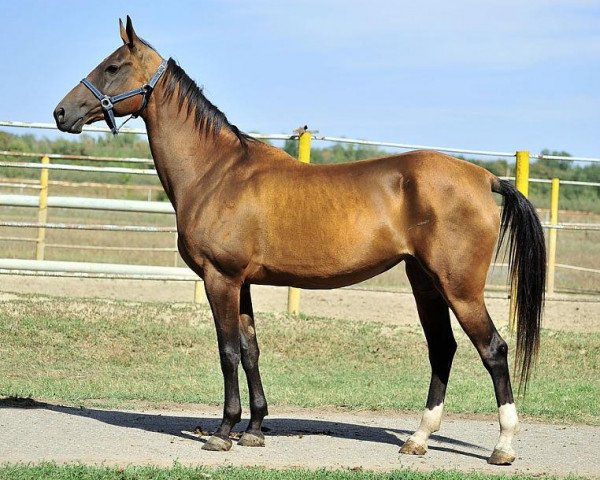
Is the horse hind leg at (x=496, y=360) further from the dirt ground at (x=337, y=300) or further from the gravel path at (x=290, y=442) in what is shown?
the dirt ground at (x=337, y=300)

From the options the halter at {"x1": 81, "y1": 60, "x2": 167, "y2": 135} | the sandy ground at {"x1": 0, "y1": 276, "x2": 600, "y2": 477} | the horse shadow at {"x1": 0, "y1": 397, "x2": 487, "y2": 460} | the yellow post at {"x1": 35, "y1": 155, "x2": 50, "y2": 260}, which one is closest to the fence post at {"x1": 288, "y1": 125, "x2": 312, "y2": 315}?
the yellow post at {"x1": 35, "y1": 155, "x2": 50, "y2": 260}

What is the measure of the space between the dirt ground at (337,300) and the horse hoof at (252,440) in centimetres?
630

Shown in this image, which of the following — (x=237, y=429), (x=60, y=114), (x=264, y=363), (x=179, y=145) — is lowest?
(x=264, y=363)

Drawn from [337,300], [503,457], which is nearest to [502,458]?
[503,457]

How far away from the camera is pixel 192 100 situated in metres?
7.25

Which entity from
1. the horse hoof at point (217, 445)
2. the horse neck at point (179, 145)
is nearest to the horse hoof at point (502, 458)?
the horse hoof at point (217, 445)

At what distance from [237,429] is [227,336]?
1.12 meters

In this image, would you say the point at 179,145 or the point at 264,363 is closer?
the point at 179,145

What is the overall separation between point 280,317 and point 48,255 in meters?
10.8

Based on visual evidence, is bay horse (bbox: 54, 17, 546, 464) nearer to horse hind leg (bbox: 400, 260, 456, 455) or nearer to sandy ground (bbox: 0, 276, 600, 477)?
horse hind leg (bbox: 400, 260, 456, 455)

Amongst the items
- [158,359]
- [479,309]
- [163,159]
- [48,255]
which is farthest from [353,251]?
[48,255]

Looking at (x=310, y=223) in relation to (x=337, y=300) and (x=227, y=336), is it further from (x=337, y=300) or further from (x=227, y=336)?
(x=337, y=300)

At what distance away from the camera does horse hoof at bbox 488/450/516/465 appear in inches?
254

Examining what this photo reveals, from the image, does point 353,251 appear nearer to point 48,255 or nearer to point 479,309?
point 479,309
